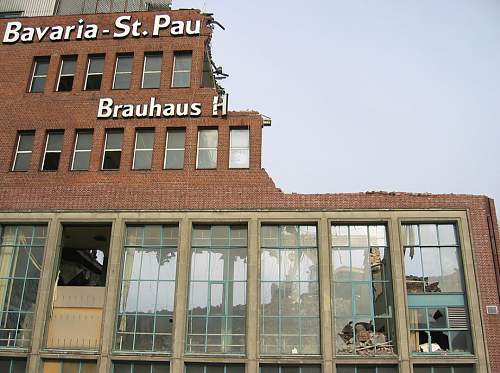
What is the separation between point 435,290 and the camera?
77.2 ft

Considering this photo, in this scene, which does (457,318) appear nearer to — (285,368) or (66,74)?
(285,368)

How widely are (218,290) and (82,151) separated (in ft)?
33.2

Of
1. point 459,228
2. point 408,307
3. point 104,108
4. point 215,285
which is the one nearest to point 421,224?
point 459,228

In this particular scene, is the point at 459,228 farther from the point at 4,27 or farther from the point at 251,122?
the point at 4,27

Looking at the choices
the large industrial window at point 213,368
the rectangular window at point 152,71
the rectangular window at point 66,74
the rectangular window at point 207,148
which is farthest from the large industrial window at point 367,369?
the rectangular window at point 66,74

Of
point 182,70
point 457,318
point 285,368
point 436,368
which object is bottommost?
point 285,368

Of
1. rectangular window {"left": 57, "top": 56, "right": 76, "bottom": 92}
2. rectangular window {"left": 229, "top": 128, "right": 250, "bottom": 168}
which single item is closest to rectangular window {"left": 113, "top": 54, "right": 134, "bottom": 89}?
rectangular window {"left": 57, "top": 56, "right": 76, "bottom": 92}

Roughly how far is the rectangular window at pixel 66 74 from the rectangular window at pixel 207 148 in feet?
26.0

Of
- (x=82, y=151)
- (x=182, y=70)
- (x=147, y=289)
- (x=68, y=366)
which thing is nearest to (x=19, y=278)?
(x=68, y=366)

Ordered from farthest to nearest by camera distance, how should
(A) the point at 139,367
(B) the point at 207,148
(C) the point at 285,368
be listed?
(B) the point at 207,148, (A) the point at 139,367, (C) the point at 285,368

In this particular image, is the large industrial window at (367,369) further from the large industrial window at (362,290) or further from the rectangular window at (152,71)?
the rectangular window at (152,71)

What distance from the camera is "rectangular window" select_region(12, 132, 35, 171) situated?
27.3 meters

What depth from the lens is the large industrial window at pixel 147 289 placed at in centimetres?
2358

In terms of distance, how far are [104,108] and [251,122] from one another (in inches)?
302
